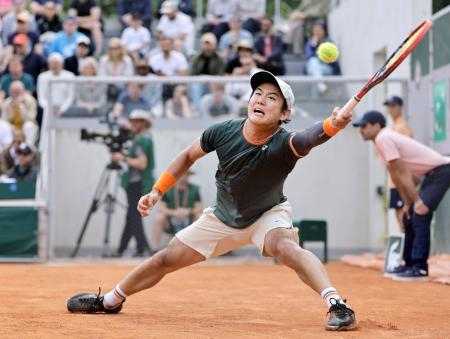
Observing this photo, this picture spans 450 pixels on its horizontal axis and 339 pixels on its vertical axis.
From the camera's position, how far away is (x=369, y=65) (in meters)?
19.3

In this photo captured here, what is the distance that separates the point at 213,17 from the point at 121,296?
48.8 ft

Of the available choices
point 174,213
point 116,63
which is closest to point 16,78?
point 116,63

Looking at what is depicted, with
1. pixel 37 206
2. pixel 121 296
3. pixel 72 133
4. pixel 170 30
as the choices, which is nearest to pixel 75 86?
pixel 72 133

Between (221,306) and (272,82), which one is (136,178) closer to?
(221,306)

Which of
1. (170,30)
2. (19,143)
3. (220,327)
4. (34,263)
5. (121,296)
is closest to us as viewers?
(220,327)

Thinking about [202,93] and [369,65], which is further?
[369,65]

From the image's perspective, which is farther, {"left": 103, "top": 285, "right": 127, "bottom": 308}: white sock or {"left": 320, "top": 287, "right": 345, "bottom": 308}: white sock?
{"left": 103, "top": 285, "right": 127, "bottom": 308}: white sock

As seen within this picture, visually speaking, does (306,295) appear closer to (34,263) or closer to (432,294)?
(432,294)

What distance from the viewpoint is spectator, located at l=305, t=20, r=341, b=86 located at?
19906 millimetres

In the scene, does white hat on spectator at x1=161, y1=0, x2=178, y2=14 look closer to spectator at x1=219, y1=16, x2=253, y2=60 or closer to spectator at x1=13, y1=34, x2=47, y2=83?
spectator at x1=219, y1=16, x2=253, y2=60

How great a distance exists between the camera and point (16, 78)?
19719 mm

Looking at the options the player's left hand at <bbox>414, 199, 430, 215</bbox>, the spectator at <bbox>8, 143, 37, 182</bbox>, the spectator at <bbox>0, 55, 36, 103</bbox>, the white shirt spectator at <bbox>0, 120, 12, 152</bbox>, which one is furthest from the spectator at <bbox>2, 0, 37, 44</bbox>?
the player's left hand at <bbox>414, 199, 430, 215</bbox>

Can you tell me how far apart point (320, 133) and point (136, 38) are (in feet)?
48.9

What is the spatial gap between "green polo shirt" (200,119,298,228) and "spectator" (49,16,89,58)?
13.4 m
